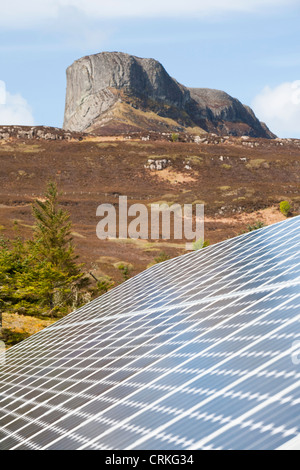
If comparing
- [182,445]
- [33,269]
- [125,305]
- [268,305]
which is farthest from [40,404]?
[33,269]

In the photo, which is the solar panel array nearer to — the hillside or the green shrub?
the hillside

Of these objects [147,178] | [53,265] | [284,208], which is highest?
[147,178]

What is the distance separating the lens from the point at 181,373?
289 inches

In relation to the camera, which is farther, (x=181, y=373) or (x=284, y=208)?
(x=284, y=208)

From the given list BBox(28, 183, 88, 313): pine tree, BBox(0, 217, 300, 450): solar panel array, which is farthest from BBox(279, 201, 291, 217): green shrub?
BBox(0, 217, 300, 450): solar panel array

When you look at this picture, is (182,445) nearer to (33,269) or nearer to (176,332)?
(176,332)

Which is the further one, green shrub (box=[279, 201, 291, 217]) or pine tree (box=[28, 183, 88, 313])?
green shrub (box=[279, 201, 291, 217])

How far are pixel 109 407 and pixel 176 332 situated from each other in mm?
2694

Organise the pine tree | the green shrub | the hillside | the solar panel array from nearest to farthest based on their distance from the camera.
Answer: the solar panel array
the pine tree
the green shrub
the hillside

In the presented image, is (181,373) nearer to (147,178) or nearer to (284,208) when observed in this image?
(284,208)

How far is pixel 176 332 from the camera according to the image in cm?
984

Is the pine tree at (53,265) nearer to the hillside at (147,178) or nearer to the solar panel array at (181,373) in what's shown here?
the hillside at (147,178)

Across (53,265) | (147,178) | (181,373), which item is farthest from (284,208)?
(181,373)

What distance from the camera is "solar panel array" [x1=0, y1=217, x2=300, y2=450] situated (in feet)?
17.5
